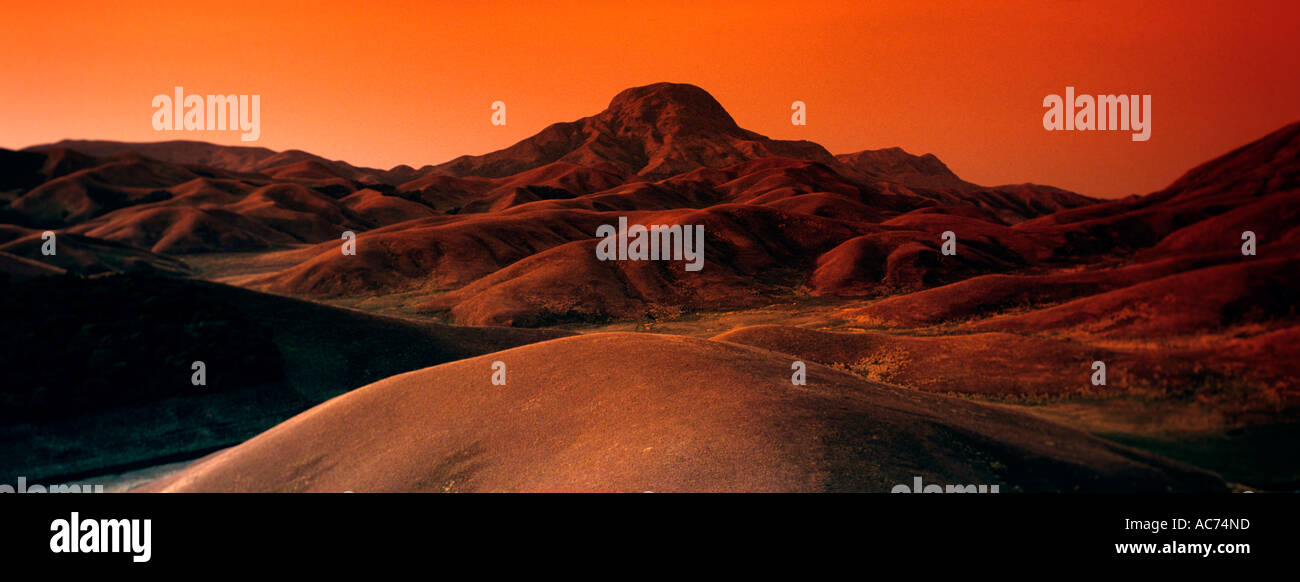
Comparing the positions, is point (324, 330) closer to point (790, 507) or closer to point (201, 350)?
point (201, 350)

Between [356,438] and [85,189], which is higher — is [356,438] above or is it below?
below

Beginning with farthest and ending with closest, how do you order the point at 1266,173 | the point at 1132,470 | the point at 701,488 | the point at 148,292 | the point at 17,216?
the point at 17,216
the point at 148,292
the point at 1266,173
the point at 1132,470
the point at 701,488

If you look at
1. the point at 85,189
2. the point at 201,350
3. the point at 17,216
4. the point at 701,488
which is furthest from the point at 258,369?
the point at 85,189

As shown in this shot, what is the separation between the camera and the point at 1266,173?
1038 inches

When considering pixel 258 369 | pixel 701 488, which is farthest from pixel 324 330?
pixel 701 488

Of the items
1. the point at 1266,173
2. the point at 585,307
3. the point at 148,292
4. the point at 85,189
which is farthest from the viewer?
the point at 85,189

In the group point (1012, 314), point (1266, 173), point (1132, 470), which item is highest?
point (1266, 173)

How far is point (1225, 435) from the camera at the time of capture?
1645cm

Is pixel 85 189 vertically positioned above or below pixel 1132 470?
above

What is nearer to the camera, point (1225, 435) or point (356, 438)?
point (1225, 435)

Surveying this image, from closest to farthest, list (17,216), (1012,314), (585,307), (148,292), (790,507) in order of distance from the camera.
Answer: (790,507) → (148,292) → (1012,314) → (585,307) → (17,216)

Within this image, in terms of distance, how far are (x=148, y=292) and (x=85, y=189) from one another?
139m

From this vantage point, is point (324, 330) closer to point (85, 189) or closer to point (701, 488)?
point (701, 488)

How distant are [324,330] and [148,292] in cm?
719
